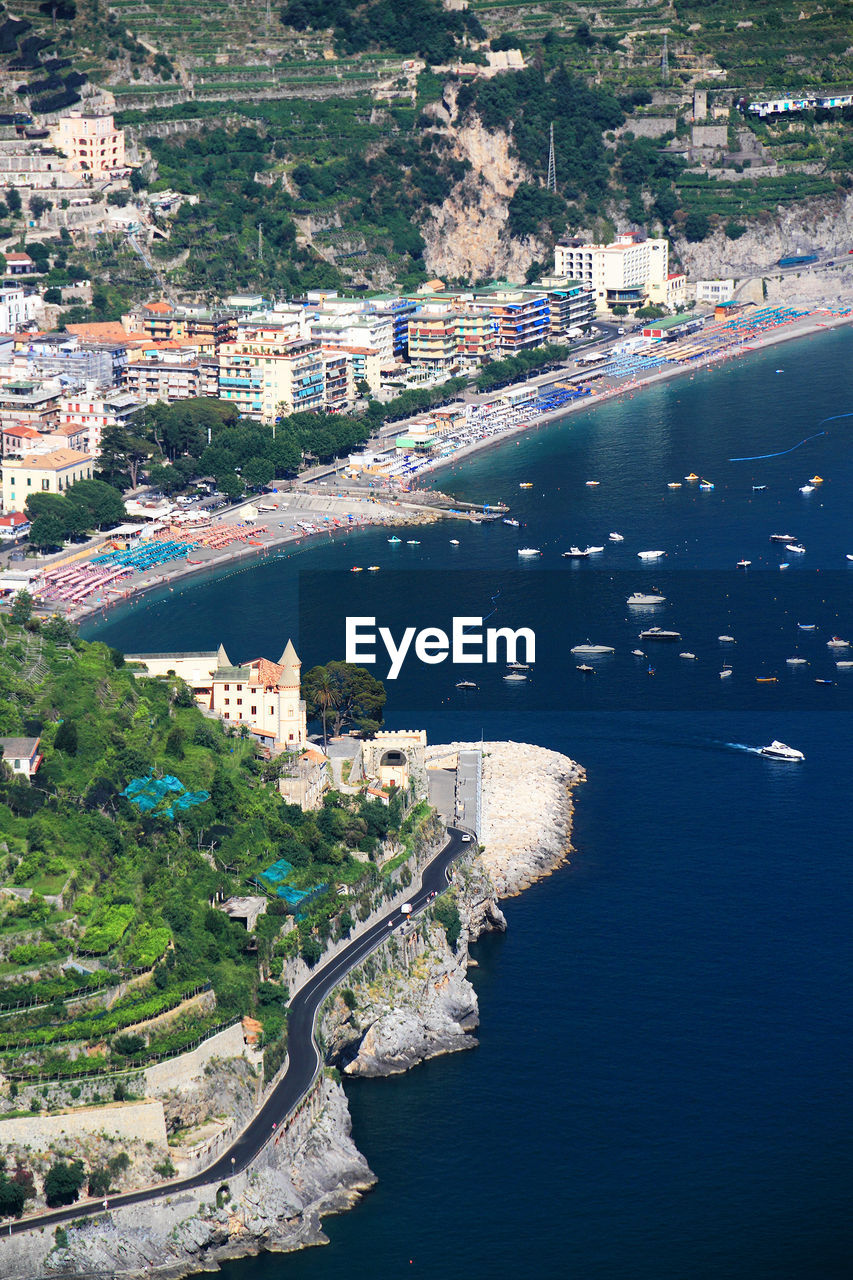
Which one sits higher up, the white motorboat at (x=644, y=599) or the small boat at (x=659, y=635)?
the white motorboat at (x=644, y=599)

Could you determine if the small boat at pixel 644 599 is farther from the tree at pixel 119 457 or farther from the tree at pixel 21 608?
the tree at pixel 119 457

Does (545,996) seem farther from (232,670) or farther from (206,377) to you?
(206,377)

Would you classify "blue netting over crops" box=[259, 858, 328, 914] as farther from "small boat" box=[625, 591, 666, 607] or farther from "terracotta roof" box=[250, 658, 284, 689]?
"small boat" box=[625, 591, 666, 607]

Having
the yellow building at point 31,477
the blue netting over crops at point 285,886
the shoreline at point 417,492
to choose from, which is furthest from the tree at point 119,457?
the blue netting over crops at point 285,886

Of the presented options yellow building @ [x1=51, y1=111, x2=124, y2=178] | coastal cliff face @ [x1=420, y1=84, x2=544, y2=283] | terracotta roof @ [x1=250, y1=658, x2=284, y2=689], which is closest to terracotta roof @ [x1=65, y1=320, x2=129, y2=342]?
yellow building @ [x1=51, y1=111, x2=124, y2=178]

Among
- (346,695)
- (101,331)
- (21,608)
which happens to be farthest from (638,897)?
(101,331)

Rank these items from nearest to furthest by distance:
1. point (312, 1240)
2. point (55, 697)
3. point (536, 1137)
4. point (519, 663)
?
point (312, 1240)
point (536, 1137)
point (55, 697)
point (519, 663)

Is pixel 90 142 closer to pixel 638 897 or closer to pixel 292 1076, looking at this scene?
pixel 638 897

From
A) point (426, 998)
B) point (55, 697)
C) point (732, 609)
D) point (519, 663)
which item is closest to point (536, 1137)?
point (426, 998)
